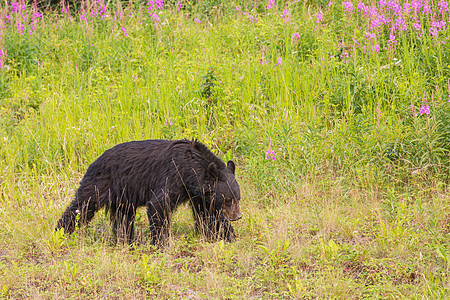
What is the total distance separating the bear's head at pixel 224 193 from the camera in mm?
5387

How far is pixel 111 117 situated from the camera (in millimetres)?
7984

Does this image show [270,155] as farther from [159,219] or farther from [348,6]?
[348,6]

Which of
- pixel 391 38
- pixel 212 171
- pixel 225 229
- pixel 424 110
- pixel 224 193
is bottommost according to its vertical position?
pixel 225 229

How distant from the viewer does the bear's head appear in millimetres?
5387

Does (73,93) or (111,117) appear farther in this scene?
(73,93)

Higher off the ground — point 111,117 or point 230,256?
point 111,117

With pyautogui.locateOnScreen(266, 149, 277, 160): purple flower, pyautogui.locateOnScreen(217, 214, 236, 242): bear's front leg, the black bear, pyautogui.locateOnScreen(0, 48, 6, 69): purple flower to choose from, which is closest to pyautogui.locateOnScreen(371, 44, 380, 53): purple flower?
pyautogui.locateOnScreen(266, 149, 277, 160): purple flower

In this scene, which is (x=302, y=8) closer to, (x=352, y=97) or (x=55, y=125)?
(x=352, y=97)

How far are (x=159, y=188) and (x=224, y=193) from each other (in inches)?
25.8

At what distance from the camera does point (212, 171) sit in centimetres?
536

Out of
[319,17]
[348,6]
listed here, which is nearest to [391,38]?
[348,6]

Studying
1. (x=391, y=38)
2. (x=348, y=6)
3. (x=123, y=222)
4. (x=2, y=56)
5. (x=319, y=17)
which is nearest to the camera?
(x=123, y=222)

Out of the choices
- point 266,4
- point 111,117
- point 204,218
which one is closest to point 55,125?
point 111,117

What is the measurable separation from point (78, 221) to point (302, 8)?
693 centimetres
